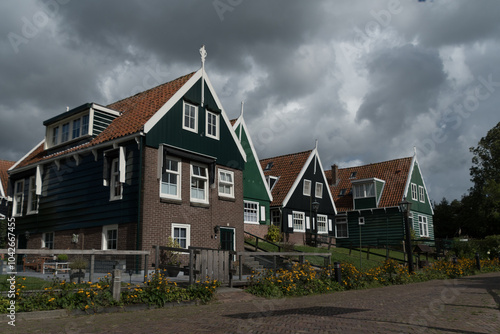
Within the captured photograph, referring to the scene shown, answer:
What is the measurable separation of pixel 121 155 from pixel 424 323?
14027 millimetres

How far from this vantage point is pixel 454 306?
11.6 meters

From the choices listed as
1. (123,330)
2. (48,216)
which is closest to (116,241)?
(48,216)

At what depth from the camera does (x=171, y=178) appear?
65.6ft

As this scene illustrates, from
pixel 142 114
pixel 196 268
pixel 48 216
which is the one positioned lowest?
pixel 196 268

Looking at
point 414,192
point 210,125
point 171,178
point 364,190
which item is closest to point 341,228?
point 364,190

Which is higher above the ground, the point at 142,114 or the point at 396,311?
the point at 142,114

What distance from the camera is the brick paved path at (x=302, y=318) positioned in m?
8.13

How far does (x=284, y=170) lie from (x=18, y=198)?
19.4 m

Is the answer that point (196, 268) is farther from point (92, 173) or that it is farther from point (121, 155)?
point (92, 173)

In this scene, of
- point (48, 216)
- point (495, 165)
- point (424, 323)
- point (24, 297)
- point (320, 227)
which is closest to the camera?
point (424, 323)

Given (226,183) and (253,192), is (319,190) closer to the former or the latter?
(253,192)

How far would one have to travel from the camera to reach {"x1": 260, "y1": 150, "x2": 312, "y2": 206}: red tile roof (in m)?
33.3

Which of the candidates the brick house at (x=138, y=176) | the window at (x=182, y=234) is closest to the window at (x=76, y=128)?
the brick house at (x=138, y=176)

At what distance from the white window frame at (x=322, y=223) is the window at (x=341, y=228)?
407 cm
